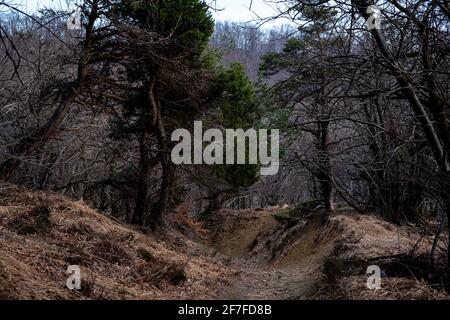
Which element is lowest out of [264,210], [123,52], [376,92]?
[264,210]

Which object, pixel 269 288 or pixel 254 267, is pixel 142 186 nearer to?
pixel 254 267

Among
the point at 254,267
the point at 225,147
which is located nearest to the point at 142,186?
the point at 254,267

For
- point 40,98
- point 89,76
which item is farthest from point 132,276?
point 40,98

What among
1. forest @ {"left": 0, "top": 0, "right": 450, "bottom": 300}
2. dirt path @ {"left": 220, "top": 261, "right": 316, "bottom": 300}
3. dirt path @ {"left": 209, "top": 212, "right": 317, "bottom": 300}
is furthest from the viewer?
dirt path @ {"left": 209, "top": 212, "right": 317, "bottom": 300}

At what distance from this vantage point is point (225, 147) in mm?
18969

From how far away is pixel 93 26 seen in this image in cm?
1060

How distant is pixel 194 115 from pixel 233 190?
25.8ft

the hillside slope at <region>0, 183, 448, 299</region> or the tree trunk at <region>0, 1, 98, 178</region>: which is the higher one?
the tree trunk at <region>0, 1, 98, 178</region>

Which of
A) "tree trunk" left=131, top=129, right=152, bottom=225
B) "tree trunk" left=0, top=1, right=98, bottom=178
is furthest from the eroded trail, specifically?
"tree trunk" left=0, top=1, right=98, bottom=178

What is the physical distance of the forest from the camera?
5.59 metres

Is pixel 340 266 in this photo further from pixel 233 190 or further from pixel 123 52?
pixel 233 190

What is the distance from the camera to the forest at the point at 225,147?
18.4ft

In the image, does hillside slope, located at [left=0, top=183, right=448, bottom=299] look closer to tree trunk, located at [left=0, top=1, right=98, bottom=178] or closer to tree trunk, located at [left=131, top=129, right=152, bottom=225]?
tree trunk, located at [left=0, top=1, right=98, bottom=178]

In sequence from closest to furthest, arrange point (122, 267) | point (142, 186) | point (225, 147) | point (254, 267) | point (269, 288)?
1. point (122, 267)
2. point (269, 288)
3. point (142, 186)
4. point (254, 267)
5. point (225, 147)
